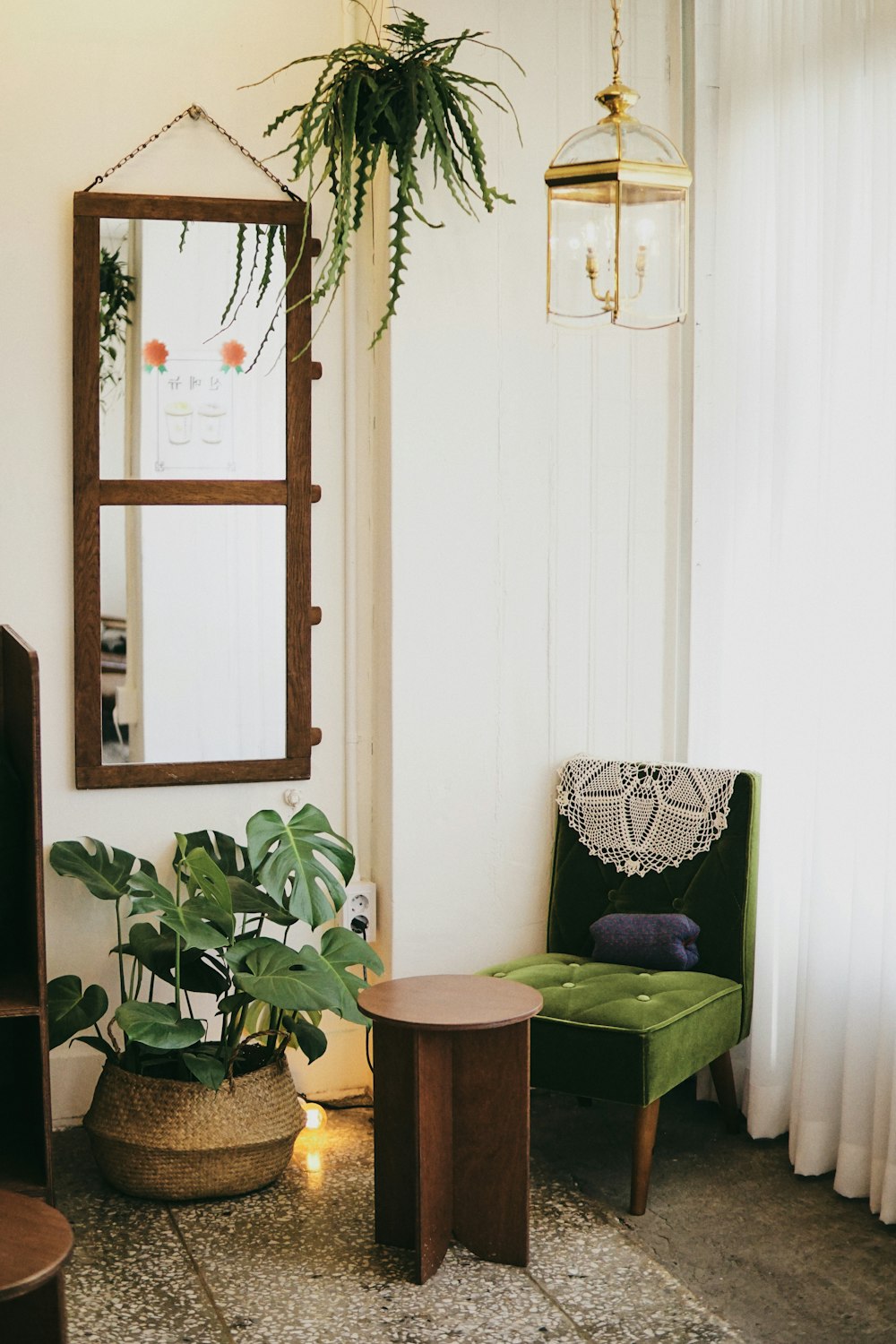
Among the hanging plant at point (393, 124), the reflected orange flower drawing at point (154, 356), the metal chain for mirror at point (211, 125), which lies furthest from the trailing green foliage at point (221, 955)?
the metal chain for mirror at point (211, 125)

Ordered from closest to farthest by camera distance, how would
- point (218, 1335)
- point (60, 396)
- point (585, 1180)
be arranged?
1. point (218, 1335)
2. point (585, 1180)
3. point (60, 396)

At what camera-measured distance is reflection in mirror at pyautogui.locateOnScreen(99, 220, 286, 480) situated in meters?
3.22

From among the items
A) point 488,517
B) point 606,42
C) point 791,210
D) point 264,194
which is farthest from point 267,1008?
point 606,42

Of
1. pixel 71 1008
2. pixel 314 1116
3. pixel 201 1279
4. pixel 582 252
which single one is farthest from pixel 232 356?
pixel 201 1279

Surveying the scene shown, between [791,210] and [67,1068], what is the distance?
265cm

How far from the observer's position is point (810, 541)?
3092 mm

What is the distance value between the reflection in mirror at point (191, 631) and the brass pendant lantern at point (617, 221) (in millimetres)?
1064

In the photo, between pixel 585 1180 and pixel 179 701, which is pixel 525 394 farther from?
pixel 585 1180

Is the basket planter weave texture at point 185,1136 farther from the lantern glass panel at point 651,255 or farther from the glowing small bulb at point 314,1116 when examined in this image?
the lantern glass panel at point 651,255

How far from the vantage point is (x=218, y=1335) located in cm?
238

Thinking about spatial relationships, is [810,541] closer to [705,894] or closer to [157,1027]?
[705,894]

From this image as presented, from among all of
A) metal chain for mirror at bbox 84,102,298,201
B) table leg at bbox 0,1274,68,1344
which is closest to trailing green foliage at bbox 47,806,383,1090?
table leg at bbox 0,1274,68,1344

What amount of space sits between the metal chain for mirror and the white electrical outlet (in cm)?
171

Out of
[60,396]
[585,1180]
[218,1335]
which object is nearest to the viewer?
[218,1335]
